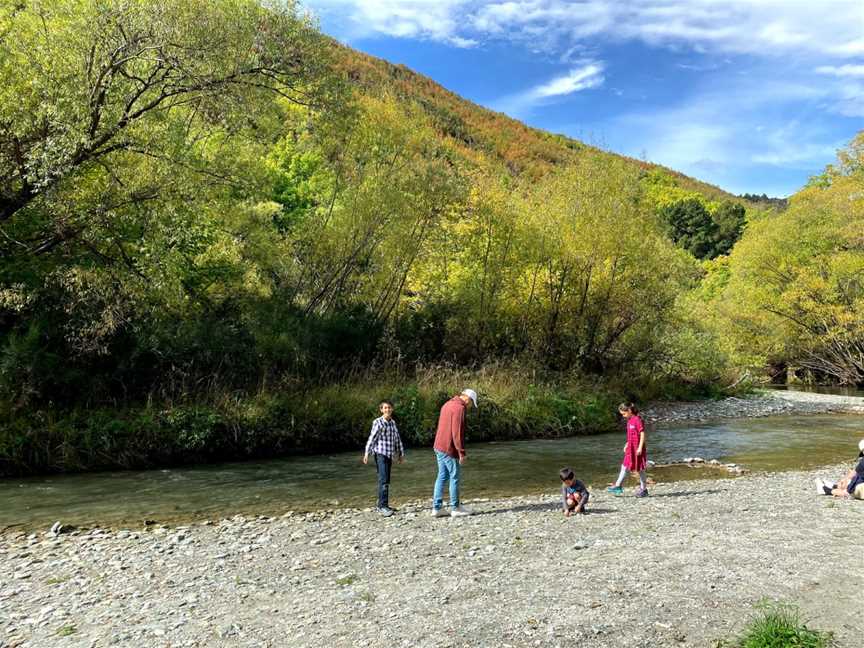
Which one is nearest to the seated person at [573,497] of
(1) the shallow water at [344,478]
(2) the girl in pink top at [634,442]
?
(2) the girl in pink top at [634,442]

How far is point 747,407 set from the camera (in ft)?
94.6

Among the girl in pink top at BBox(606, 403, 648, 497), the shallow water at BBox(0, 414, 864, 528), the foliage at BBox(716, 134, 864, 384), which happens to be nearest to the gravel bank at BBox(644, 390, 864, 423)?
the shallow water at BBox(0, 414, 864, 528)

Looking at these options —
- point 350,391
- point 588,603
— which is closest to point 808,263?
point 350,391

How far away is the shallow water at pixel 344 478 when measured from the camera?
11555 mm

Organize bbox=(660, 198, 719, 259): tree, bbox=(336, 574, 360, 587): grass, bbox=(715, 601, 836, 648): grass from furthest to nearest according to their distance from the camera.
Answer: bbox=(660, 198, 719, 259): tree < bbox=(336, 574, 360, 587): grass < bbox=(715, 601, 836, 648): grass

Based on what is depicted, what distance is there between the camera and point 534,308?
2731 cm

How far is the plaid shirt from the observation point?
10.6 metres

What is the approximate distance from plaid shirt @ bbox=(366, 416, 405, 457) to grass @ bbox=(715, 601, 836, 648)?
6.23m

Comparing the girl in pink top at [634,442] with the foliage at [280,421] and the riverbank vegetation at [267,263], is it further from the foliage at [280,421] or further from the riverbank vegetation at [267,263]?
the riverbank vegetation at [267,263]

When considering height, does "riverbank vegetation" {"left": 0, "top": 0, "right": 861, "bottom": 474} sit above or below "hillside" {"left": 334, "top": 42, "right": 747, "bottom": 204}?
below

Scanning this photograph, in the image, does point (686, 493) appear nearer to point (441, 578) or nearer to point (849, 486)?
point (849, 486)

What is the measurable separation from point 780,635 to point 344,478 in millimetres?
10529

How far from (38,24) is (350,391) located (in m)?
11.8

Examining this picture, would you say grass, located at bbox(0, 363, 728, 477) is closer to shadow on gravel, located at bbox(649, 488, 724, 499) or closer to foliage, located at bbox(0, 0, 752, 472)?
foliage, located at bbox(0, 0, 752, 472)
